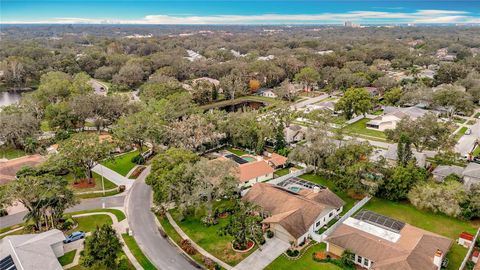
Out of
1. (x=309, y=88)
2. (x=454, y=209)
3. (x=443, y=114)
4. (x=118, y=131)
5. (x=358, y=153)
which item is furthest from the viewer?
(x=309, y=88)

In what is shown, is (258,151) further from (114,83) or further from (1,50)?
(1,50)

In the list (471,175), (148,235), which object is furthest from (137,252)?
(471,175)

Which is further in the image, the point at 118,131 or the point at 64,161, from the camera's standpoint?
the point at 118,131

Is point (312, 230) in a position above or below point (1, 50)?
below

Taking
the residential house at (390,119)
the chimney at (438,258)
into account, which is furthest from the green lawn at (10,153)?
the residential house at (390,119)

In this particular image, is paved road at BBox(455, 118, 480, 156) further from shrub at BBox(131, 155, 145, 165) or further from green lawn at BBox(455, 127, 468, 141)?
shrub at BBox(131, 155, 145, 165)

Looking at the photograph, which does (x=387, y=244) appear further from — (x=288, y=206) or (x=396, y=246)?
(x=288, y=206)

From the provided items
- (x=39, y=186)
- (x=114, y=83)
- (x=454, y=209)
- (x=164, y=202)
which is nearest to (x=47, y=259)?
(x=39, y=186)
